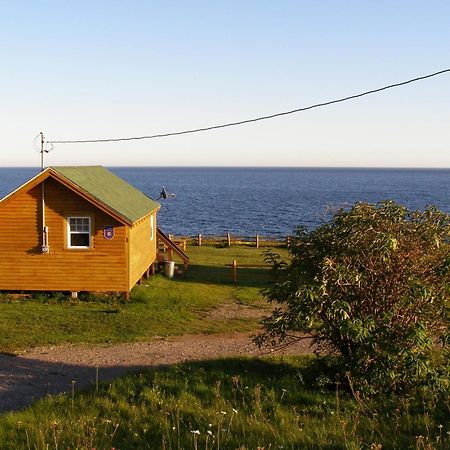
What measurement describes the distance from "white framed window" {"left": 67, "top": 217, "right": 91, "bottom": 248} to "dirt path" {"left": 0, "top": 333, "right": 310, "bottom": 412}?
650 centimetres

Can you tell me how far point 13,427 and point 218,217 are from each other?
7357cm

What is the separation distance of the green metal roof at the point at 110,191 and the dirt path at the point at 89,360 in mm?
6590

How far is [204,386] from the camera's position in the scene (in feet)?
36.0

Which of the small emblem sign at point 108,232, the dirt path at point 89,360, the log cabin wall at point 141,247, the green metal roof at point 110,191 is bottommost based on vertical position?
the dirt path at point 89,360

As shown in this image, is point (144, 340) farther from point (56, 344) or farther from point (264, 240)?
point (264, 240)

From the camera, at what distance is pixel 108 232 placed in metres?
21.5

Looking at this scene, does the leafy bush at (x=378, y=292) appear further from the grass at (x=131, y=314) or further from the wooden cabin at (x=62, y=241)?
the wooden cabin at (x=62, y=241)

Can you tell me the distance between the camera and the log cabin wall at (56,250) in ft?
70.3

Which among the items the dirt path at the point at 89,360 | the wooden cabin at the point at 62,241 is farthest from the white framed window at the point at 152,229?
the dirt path at the point at 89,360

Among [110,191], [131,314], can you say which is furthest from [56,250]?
[131,314]

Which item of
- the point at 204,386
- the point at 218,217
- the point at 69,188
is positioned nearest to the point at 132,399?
the point at 204,386

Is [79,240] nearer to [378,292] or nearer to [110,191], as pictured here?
[110,191]

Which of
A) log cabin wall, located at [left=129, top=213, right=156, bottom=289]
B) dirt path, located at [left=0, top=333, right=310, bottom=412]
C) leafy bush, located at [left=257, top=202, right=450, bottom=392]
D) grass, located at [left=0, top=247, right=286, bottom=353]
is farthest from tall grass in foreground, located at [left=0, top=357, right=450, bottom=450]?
log cabin wall, located at [left=129, top=213, right=156, bottom=289]

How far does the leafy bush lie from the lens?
368 inches
